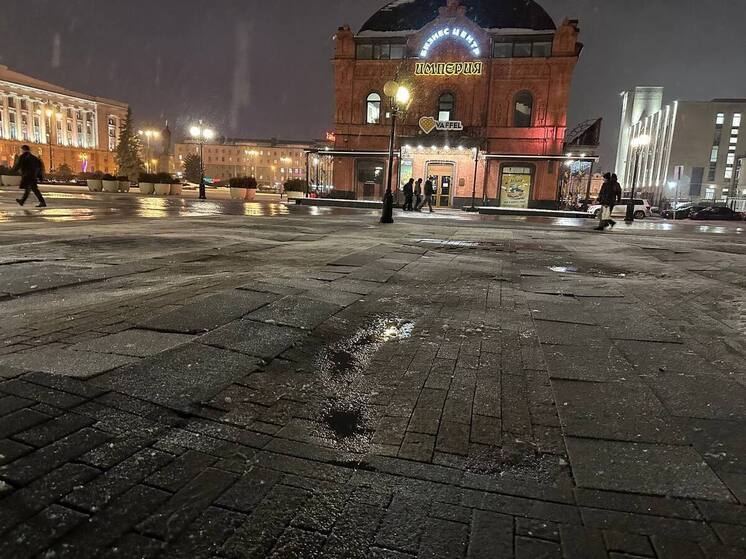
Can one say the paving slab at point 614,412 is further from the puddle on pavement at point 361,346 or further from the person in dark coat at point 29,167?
the person in dark coat at point 29,167

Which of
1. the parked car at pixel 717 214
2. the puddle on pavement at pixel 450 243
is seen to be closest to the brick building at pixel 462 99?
the parked car at pixel 717 214

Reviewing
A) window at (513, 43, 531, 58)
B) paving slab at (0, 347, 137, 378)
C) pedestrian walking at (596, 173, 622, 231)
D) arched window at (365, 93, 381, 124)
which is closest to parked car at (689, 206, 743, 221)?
window at (513, 43, 531, 58)

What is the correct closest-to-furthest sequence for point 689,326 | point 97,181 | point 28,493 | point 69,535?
point 69,535
point 28,493
point 689,326
point 97,181

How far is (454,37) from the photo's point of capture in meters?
34.4

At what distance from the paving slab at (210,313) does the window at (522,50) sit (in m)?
35.4

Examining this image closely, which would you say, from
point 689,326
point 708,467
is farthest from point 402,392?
point 689,326

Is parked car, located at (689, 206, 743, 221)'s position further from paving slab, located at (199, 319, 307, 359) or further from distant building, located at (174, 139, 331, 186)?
distant building, located at (174, 139, 331, 186)

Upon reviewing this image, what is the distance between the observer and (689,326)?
484 cm

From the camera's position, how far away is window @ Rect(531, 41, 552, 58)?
111ft

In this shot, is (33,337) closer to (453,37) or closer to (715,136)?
(453,37)

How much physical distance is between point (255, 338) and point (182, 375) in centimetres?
86

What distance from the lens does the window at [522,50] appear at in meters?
34.2

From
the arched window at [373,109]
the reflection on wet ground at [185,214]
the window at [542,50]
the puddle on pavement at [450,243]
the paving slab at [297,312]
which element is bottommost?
the paving slab at [297,312]

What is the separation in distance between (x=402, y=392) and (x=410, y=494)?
1.07 m
